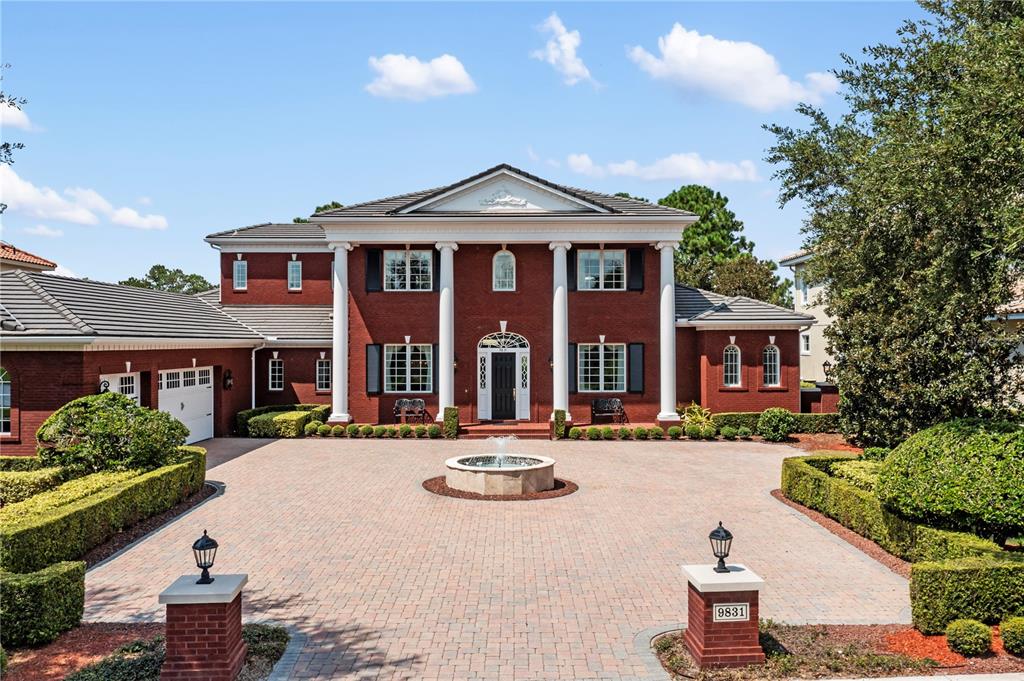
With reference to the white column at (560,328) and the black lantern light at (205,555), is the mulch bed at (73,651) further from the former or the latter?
the white column at (560,328)

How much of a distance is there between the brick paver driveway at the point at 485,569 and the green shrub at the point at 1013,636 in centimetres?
126

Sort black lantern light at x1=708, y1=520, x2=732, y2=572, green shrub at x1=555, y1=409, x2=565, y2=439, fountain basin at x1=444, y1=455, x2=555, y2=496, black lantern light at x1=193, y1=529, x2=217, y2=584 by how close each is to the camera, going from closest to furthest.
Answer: black lantern light at x1=193, y1=529, x2=217, y2=584, black lantern light at x1=708, y1=520, x2=732, y2=572, fountain basin at x1=444, y1=455, x2=555, y2=496, green shrub at x1=555, y1=409, x2=565, y2=439

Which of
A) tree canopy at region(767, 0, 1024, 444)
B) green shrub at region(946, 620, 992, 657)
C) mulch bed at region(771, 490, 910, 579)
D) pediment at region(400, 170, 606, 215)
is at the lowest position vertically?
mulch bed at region(771, 490, 910, 579)

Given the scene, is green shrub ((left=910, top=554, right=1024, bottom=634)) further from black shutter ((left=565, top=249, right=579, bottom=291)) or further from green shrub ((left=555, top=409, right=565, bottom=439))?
black shutter ((left=565, top=249, right=579, bottom=291))

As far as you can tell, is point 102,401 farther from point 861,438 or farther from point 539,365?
point 861,438

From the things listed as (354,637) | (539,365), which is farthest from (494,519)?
(539,365)

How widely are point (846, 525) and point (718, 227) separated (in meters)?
45.1

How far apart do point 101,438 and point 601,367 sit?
16.6 m

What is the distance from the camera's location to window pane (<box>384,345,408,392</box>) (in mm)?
26516

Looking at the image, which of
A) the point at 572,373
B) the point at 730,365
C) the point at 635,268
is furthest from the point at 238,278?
the point at 730,365

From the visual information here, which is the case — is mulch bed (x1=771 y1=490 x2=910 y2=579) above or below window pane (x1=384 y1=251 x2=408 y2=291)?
below

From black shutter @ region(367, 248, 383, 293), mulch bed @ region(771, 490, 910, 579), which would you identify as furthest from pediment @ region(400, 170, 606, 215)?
mulch bed @ region(771, 490, 910, 579)

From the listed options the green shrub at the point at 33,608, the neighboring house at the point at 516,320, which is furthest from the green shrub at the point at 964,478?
the neighboring house at the point at 516,320

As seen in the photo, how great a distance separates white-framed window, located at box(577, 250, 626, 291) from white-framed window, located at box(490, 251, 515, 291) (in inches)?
98.2
